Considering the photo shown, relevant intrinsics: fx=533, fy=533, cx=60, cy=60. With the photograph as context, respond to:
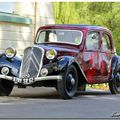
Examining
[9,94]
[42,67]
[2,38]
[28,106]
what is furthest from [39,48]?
[2,38]

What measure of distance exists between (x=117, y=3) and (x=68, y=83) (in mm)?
32335

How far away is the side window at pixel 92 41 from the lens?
14.8 meters

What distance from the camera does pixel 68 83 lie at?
43.4 ft

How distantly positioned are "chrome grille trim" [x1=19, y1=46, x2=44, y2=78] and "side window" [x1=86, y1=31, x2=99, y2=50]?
6.44ft

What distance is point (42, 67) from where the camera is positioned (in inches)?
512

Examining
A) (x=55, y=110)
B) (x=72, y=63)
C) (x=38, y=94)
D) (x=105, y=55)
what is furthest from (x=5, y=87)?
(x=55, y=110)

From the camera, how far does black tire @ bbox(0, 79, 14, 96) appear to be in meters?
13.9

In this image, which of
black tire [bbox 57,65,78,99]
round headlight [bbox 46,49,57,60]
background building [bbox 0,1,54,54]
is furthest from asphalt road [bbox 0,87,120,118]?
background building [bbox 0,1,54,54]

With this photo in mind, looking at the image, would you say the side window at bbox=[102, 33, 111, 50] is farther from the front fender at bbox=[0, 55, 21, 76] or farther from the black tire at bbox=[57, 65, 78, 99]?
the front fender at bbox=[0, 55, 21, 76]

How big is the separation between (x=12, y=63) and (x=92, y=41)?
2766 millimetres

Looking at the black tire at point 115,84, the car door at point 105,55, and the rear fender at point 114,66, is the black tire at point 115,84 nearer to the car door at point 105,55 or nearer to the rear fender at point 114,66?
the rear fender at point 114,66

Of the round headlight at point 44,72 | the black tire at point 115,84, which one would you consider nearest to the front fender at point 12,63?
the round headlight at point 44,72

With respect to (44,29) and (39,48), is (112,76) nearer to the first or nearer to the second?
Answer: (44,29)

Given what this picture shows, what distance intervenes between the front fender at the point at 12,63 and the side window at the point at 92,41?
2170mm
